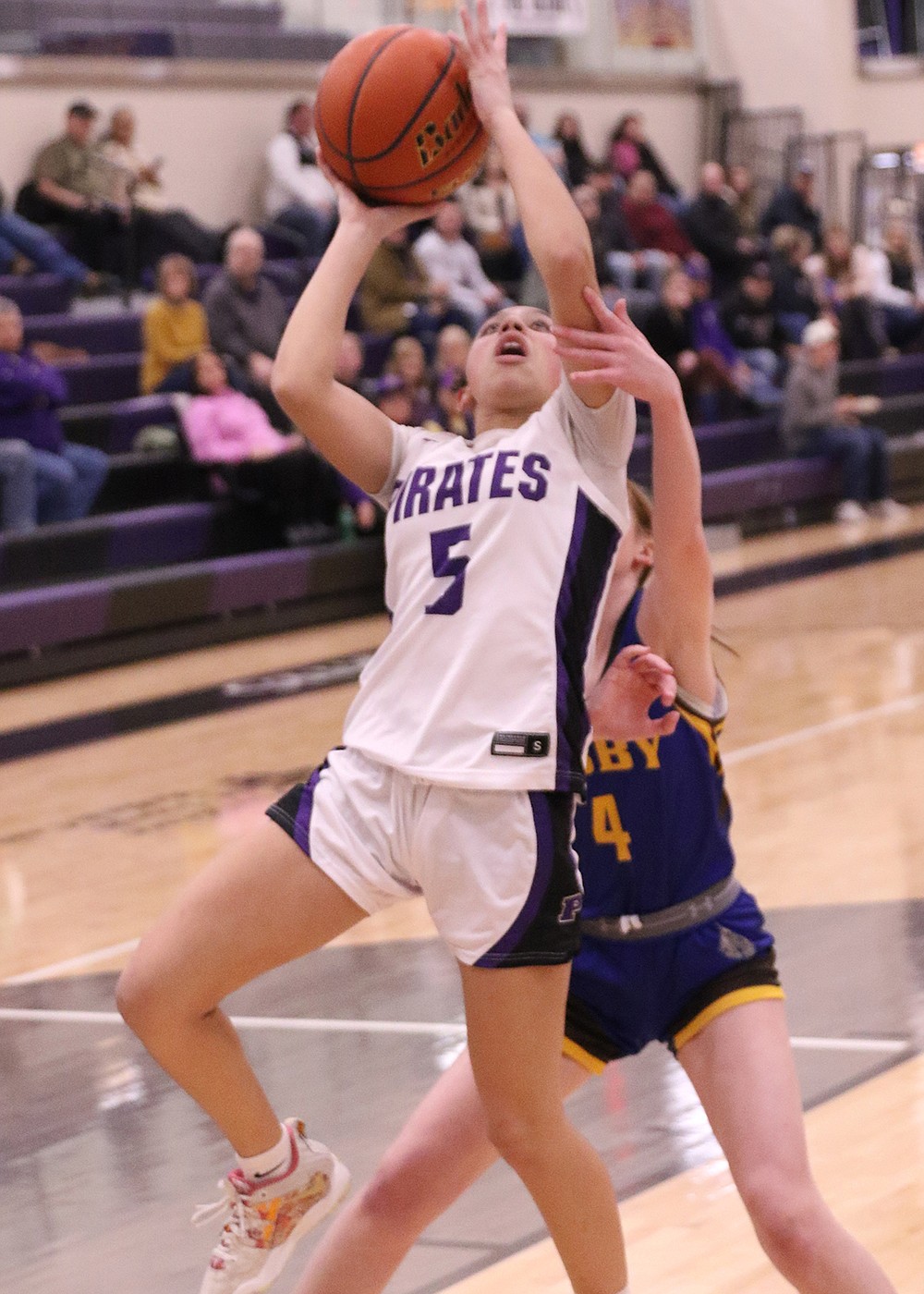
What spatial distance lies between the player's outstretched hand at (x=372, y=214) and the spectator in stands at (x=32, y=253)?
975 centimetres

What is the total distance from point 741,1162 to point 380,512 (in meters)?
9.36

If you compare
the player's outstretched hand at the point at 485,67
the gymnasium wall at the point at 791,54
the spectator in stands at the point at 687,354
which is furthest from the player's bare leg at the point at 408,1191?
the gymnasium wall at the point at 791,54

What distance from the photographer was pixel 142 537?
10727 mm

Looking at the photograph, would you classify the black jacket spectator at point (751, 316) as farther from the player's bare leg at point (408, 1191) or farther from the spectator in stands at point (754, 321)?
the player's bare leg at point (408, 1191)

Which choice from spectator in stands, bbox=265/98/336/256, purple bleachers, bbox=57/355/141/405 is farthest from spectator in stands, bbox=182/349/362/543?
spectator in stands, bbox=265/98/336/256

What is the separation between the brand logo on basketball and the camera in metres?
2.71

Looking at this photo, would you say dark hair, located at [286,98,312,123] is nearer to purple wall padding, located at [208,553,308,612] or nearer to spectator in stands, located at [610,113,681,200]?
spectator in stands, located at [610,113,681,200]

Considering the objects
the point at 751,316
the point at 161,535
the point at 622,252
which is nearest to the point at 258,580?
the point at 161,535

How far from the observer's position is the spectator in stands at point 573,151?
15.7m

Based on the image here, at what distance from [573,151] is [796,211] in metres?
2.82

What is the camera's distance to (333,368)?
264 cm

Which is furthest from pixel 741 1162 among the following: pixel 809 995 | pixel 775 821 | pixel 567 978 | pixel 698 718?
pixel 775 821

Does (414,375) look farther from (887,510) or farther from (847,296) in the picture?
(847,296)

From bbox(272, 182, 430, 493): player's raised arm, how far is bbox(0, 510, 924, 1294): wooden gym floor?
1366 mm
